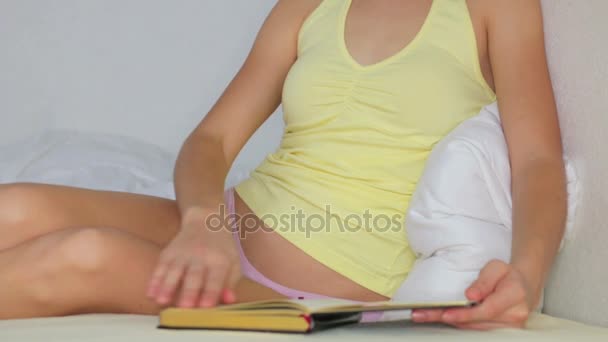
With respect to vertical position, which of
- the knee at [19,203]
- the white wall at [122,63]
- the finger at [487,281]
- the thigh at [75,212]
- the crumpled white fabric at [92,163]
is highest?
the finger at [487,281]

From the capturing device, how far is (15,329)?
37.2 inches

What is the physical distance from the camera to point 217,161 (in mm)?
1414

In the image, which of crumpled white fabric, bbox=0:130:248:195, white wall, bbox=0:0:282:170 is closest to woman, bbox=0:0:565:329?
crumpled white fabric, bbox=0:130:248:195

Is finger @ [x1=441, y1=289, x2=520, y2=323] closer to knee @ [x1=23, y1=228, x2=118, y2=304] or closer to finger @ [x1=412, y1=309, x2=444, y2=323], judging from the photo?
finger @ [x1=412, y1=309, x2=444, y2=323]

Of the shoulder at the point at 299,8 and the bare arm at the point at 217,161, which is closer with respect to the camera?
the bare arm at the point at 217,161

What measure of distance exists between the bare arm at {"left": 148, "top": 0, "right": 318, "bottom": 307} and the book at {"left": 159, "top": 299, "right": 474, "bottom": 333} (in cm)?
4

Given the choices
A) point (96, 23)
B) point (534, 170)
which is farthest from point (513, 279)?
point (96, 23)

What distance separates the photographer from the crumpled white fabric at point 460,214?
119 cm

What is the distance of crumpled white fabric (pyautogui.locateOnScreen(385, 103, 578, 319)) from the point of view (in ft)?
3.89

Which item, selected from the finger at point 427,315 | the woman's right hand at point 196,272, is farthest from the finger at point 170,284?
the finger at point 427,315

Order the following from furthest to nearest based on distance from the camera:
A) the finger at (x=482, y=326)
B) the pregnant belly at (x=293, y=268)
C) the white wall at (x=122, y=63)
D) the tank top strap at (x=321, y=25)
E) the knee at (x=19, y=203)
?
the white wall at (x=122, y=63)
the tank top strap at (x=321, y=25)
the pregnant belly at (x=293, y=268)
the knee at (x=19, y=203)
the finger at (x=482, y=326)

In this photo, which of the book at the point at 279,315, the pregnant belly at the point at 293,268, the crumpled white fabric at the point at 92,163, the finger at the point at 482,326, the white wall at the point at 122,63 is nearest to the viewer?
the book at the point at 279,315

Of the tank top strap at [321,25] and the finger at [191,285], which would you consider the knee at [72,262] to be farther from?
the tank top strap at [321,25]

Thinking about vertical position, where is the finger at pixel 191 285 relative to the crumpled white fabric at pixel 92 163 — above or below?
above
